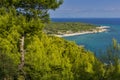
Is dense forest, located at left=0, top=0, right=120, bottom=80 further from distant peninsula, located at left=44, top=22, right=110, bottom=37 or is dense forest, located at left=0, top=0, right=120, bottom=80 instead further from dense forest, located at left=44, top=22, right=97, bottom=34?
dense forest, located at left=44, top=22, right=97, bottom=34

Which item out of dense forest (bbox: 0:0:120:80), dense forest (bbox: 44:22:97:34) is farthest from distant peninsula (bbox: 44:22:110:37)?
dense forest (bbox: 0:0:120:80)

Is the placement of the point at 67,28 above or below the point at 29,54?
below

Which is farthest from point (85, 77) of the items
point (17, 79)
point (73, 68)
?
point (17, 79)

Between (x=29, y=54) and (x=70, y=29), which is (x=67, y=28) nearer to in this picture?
(x=70, y=29)

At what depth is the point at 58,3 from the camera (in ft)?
59.5

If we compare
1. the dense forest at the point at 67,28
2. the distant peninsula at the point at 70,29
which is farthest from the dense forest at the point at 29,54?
the dense forest at the point at 67,28

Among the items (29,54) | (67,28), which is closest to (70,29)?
(67,28)

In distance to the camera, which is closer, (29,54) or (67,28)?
(29,54)

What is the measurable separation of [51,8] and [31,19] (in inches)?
47.6

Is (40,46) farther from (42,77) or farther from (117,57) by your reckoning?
(117,57)

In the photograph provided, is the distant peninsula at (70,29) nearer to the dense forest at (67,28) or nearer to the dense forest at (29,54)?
the dense forest at (67,28)

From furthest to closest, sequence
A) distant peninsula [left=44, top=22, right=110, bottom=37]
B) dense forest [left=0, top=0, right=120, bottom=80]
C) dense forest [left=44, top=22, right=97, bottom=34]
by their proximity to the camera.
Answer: dense forest [left=44, top=22, right=97, bottom=34], distant peninsula [left=44, top=22, right=110, bottom=37], dense forest [left=0, top=0, right=120, bottom=80]

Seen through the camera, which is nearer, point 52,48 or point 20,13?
point 20,13

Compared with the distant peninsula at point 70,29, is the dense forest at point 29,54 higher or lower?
higher
